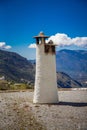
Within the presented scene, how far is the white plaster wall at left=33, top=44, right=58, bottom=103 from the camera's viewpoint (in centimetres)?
2747

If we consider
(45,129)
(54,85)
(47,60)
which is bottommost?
(45,129)

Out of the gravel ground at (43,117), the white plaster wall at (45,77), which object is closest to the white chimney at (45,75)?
the white plaster wall at (45,77)

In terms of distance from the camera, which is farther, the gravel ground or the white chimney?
the white chimney

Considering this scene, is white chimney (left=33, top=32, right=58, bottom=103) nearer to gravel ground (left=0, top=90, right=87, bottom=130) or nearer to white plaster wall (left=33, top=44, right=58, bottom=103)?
white plaster wall (left=33, top=44, right=58, bottom=103)

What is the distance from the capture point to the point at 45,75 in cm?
2745

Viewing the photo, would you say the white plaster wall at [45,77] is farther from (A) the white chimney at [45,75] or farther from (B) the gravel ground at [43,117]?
(B) the gravel ground at [43,117]

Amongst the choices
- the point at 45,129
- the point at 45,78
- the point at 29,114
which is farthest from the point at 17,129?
the point at 45,78

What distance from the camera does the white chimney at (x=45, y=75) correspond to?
27469 millimetres

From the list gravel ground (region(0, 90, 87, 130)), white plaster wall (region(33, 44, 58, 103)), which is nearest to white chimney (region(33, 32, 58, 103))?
white plaster wall (region(33, 44, 58, 103))

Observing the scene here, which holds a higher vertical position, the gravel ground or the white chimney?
the white chimney

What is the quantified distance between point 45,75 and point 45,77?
0.57 feet

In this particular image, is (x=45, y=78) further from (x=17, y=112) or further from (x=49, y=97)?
(x=17, y=112)

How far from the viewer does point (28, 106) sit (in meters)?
25.9

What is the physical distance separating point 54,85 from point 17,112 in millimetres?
6133
